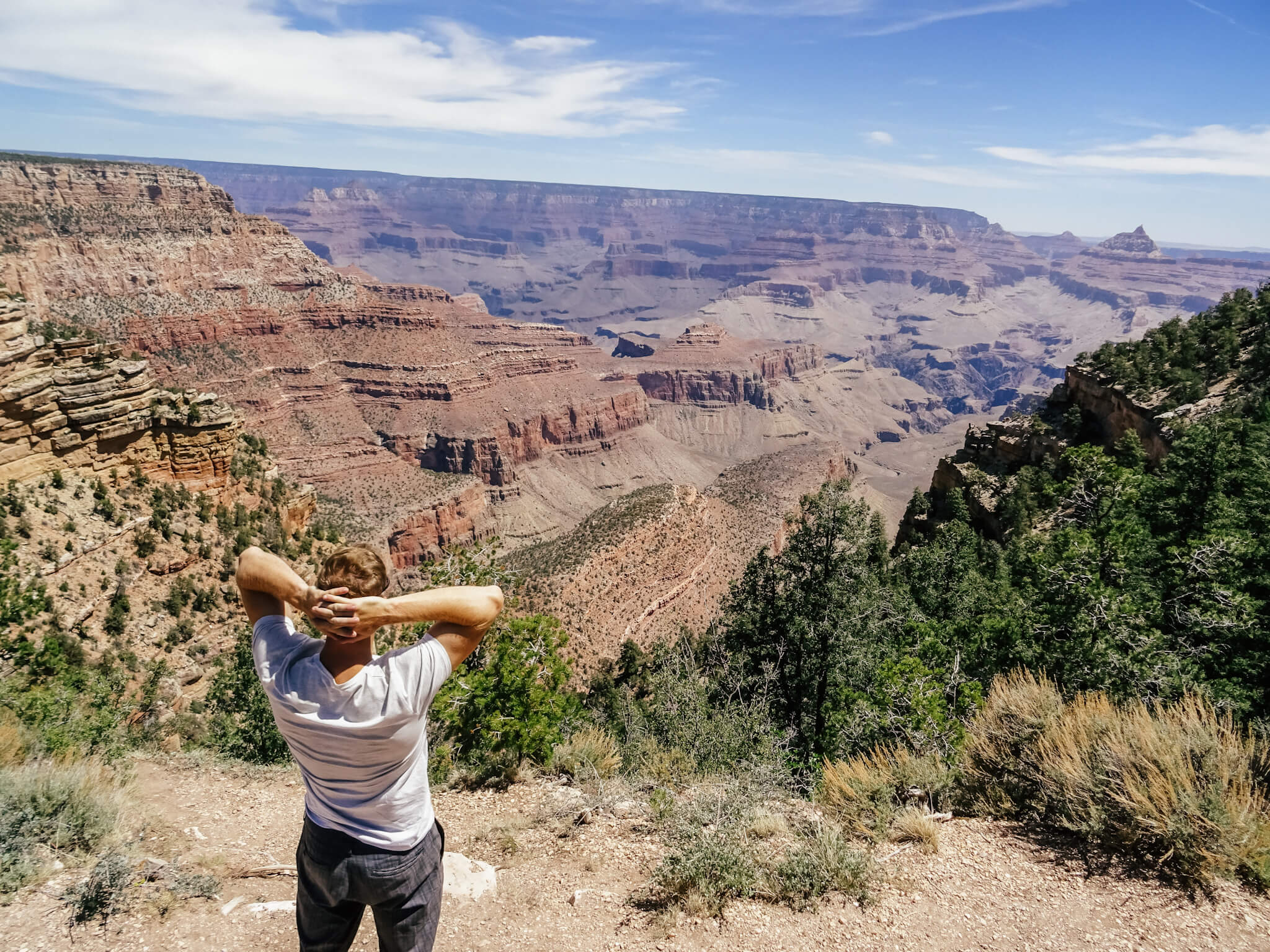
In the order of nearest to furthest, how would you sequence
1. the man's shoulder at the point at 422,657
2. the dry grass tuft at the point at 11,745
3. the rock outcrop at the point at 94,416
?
the man's shoulder at the point at 422,657 < the dry grass tuft at the point at 11,745 < the rock outcrop at the point at 94,416

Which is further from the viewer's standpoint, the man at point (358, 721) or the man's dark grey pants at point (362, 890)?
the man's dark grey pants at point (362, 890)

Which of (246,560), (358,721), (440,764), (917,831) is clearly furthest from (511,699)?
(358,721)

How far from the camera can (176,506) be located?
2445cm

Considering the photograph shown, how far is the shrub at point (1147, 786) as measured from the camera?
6.11 metres

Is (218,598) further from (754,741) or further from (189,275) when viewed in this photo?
(189,275)

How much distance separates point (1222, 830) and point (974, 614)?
1644cm

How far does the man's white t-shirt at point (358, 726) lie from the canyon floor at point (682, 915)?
2.91m

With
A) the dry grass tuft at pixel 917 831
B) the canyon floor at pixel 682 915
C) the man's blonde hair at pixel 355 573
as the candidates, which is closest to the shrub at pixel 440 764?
the canyon floor at pixel 682 915

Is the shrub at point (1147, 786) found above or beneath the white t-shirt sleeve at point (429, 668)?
beneath

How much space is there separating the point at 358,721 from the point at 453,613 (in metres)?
0.67

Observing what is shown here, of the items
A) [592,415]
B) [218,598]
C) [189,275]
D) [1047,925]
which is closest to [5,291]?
[218,598]

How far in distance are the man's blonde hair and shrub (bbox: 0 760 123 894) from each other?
519 cm

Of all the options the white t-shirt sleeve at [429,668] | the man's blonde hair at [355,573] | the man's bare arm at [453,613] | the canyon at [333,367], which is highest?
the man's blonde hair at [355,573]

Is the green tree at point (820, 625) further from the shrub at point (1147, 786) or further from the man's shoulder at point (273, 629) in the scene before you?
the man's shoulder at point (273, 629)
